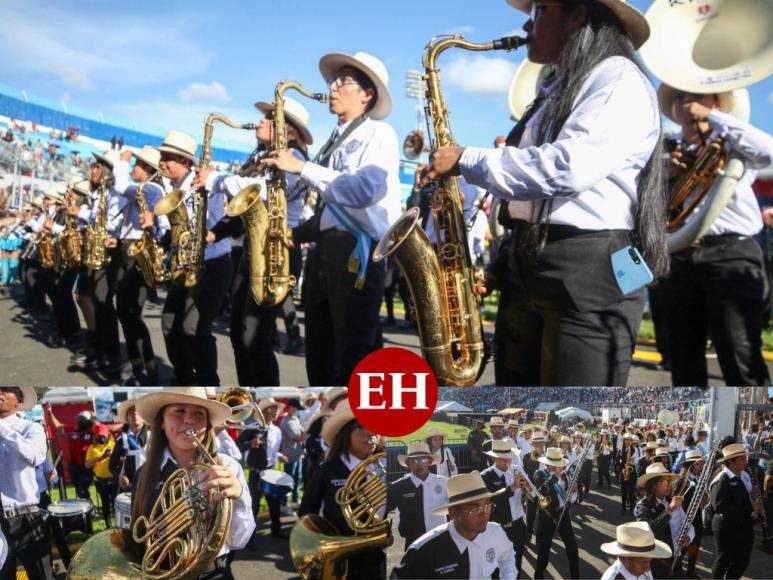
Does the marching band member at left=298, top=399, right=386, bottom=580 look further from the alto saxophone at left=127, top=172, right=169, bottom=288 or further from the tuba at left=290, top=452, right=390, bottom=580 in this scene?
the alto saxophone at left=127, top=172, right=169, bottom=288

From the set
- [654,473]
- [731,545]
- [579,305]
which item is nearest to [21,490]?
[579,305]

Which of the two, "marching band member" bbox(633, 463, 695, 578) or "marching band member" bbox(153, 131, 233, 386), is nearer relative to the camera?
"marching band member" bbox(633, 463, 695, 578)

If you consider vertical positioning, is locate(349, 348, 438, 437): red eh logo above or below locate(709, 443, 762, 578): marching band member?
above

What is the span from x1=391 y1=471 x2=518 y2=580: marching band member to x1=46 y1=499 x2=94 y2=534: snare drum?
110cm

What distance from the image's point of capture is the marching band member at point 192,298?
2.87 metres

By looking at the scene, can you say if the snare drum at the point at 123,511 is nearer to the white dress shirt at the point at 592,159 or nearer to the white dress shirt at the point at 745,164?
the white dress shirt at the point at 592,159

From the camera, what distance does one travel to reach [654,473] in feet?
8.38

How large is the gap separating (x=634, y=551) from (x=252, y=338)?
62.9 inches

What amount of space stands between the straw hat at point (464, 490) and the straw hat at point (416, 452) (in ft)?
0.34

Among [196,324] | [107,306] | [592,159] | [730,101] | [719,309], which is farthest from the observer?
[107,306]

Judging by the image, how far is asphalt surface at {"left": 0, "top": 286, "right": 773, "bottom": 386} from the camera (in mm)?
2688

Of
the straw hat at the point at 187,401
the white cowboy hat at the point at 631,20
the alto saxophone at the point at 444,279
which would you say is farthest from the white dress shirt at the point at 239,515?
the white cowboy hat at the point at 631,20

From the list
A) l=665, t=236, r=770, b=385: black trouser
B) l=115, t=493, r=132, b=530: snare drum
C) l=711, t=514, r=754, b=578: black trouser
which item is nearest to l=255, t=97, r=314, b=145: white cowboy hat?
l=115, t=493, r=132, b=530: snare drum

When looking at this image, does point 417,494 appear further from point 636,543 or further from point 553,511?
point 636,543
